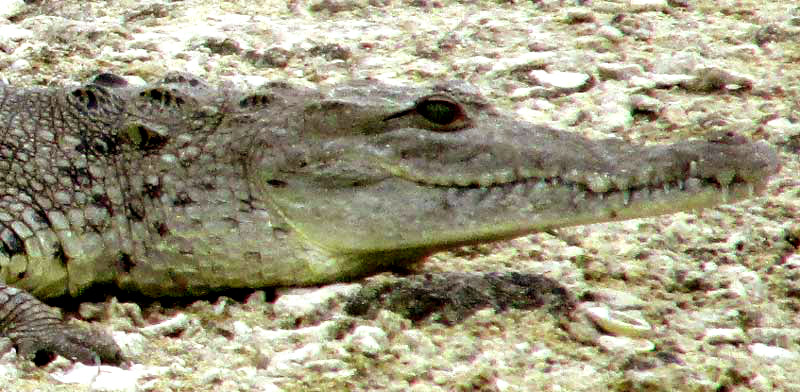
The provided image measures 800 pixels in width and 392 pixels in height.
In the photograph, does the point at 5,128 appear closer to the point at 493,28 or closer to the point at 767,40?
the point at 493,28

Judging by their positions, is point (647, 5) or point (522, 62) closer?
point (522, 62)

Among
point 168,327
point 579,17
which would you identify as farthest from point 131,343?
point 579,17

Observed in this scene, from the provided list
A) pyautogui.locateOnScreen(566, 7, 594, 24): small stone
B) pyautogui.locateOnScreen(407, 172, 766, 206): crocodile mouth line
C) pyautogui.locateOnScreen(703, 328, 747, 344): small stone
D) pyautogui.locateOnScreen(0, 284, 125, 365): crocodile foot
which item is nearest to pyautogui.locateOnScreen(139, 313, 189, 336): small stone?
pyautogui.locateOnScreen(0, 284, 125, 365): crocodile foot

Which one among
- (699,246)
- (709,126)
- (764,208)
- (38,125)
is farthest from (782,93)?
(38,125)

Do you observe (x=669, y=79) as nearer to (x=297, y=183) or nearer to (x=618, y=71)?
(x=618, y=71)

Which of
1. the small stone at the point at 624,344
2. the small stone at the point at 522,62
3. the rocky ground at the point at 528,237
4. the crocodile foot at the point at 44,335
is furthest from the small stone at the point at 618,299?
the small stone at the point at 522,62

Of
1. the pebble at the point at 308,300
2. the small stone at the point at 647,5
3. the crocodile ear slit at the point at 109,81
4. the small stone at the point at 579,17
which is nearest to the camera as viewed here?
the pebble at the point at 308,300

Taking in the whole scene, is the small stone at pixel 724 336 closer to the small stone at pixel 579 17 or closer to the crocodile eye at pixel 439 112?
the crocodile eye at pixel 439 112

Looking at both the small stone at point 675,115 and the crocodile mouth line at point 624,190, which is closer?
the crocodile mouth line at point 624,190
